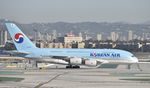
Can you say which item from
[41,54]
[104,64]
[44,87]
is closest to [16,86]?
[44,87]

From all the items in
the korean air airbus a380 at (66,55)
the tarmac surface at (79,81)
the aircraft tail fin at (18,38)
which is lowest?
the tarmac surface at (79,81)

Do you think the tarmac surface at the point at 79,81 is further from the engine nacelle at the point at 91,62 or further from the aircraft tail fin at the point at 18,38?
the aircraft tail fin at the point at 18,38

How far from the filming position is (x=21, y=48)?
7912 cm

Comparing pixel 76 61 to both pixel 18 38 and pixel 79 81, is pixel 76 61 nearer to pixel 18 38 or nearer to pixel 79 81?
pixel 18 38

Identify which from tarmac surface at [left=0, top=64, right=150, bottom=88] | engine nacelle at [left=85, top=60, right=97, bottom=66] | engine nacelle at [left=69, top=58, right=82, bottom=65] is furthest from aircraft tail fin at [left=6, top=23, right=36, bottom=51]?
tarmac surface at [left=0, top=64, right=150, bottom=88]

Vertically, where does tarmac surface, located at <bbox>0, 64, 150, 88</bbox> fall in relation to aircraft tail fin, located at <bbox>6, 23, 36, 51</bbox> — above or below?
below

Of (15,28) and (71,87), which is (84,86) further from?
(15,28)

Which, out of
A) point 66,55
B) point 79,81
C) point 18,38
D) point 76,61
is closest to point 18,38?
point 18,38

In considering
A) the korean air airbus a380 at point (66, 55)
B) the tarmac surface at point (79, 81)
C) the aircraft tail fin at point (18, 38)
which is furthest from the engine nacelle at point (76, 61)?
the tarmac surface at point (79, 81)

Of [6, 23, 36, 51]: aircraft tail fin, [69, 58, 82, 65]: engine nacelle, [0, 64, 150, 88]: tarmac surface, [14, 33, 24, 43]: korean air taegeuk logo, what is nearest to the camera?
[0, 64, 150, 88]: tarmac surface

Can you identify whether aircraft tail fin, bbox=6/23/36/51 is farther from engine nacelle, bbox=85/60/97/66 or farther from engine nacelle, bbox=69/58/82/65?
engine nacelle, bbox=85/60/97/66

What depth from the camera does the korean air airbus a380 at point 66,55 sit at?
252 feet

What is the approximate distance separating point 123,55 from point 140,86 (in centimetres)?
4402

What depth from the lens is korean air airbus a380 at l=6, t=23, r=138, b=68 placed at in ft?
252
